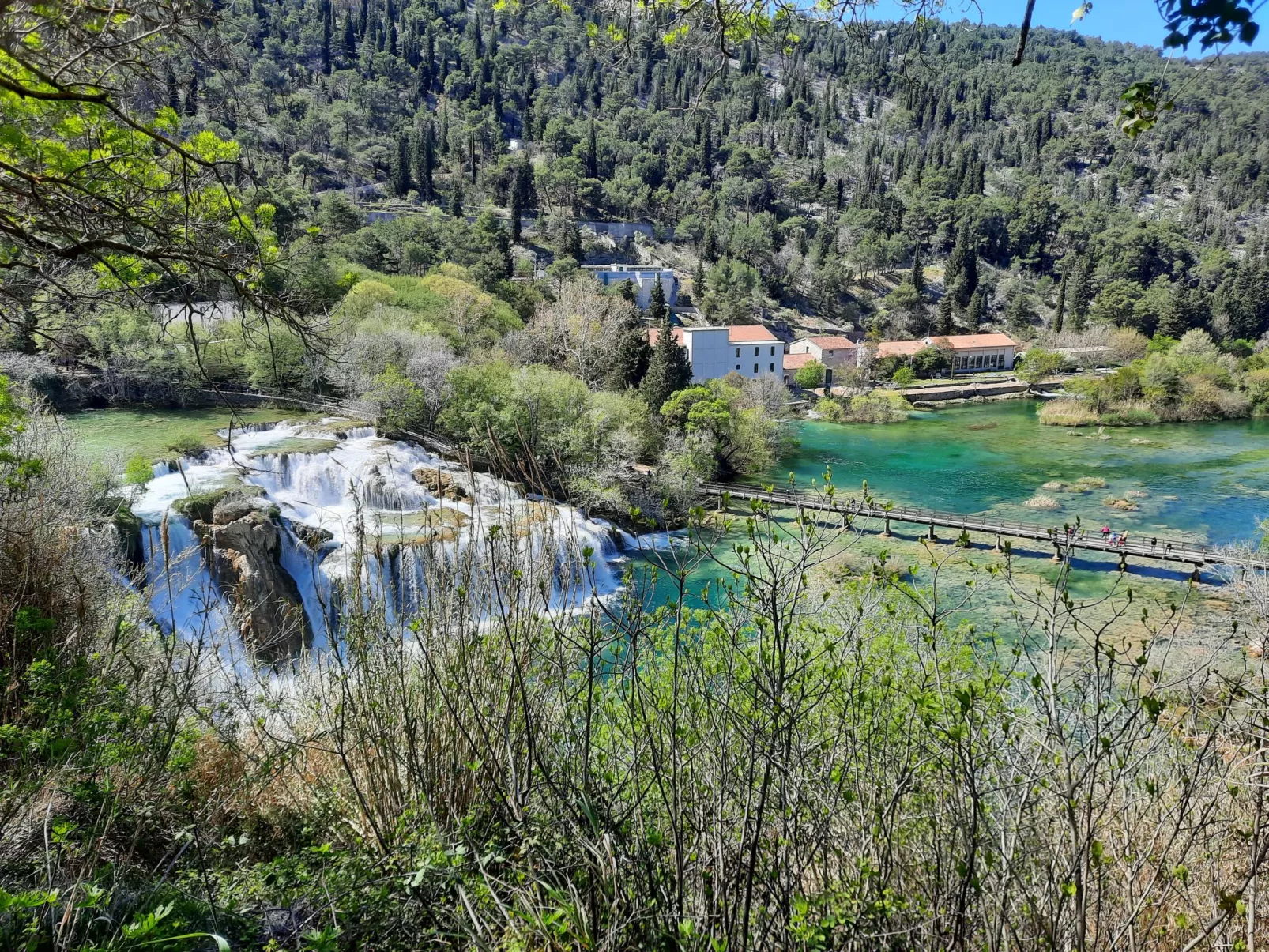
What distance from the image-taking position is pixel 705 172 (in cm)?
8606

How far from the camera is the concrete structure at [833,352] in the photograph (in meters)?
48.4

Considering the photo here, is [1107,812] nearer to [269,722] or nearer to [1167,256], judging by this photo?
[269,722]

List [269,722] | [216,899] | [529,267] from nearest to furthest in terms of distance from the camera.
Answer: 1. [216,899]
2. [269,722]
3. [529,267]

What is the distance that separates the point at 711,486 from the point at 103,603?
18.4 metres

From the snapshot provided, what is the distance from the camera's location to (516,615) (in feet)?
10.1

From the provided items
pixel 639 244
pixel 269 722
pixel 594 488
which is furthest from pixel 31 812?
pixel 639 244

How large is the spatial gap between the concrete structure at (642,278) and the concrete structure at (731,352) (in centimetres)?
1182

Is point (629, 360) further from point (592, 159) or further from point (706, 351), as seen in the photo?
point (592, 159)

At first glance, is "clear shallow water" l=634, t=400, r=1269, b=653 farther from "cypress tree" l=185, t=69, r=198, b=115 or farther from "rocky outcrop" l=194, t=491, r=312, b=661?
"cypress tree" l=185, t=69, r=198, b=115

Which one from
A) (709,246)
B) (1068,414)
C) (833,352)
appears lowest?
(1068,414)

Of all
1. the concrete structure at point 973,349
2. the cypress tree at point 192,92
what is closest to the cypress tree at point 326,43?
the concrete structure at point 973,349

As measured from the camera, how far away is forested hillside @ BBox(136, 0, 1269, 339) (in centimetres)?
6222

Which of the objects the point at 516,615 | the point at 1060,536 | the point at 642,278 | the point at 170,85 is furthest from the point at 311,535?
the point at 642,278

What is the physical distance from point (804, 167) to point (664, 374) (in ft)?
271
